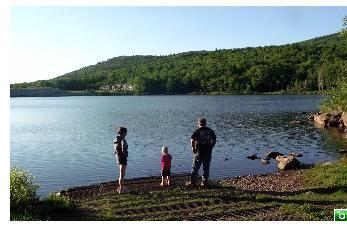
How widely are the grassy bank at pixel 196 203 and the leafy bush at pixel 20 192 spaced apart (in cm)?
36

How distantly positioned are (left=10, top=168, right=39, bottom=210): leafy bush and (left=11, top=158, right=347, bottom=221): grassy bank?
357 millimetres

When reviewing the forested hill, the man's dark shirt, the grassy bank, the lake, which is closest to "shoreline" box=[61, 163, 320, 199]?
the grassy bank

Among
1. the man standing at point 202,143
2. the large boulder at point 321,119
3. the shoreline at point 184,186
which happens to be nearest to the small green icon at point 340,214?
the shoreline at point 184,186

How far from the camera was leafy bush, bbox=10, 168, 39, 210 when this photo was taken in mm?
14289

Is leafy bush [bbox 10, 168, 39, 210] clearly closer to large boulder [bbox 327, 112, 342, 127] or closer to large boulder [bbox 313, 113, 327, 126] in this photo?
large boulder [bbox 327, 112, 342, 127]

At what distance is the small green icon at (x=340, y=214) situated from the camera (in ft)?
42.2

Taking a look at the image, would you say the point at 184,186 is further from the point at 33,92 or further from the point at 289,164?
the point at 33,92

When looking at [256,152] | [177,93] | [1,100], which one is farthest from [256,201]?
[177,93]

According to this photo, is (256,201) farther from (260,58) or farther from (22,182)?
(260,58)

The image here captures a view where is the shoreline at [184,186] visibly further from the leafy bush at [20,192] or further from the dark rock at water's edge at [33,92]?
the dark rock at water's edge at [33,92]

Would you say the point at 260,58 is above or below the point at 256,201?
above

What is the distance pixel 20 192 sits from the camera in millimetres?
14430
